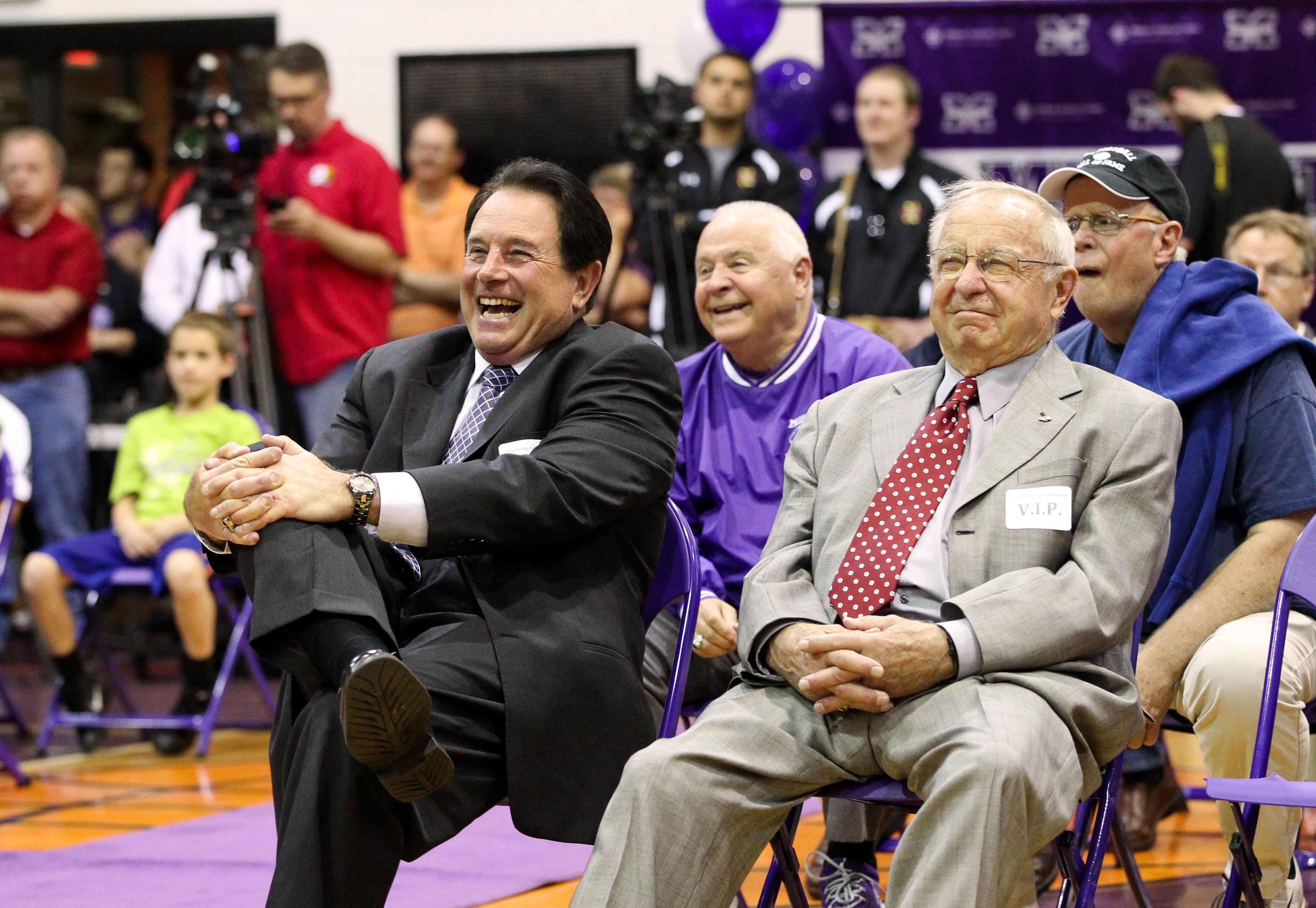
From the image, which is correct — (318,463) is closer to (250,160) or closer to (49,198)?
(250,160)

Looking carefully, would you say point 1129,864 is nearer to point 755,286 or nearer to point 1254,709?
point 1254,709

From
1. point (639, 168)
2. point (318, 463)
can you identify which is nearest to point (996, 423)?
point (318, 463)

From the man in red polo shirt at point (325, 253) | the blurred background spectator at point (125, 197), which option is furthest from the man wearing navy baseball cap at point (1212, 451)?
the blurred background spectator at point (125, 197)

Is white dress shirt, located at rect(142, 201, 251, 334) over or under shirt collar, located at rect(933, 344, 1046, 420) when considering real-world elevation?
over

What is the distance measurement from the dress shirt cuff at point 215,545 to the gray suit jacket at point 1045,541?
0.90 meters

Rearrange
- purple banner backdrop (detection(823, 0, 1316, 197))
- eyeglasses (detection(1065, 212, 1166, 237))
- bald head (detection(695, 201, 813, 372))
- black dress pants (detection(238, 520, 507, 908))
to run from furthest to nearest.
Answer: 1. purple banner backdrop (detection(823, 0, 1316, 197))
2. bald head (detection(695, 201, 813, 372))
3. eyeglasses (detection(1065, 212, 1166, 237))
4. black dress pants (detection(238, 520, 507, 908))

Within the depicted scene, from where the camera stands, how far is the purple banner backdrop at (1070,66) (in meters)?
6.75

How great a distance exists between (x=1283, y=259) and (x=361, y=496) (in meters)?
2.95

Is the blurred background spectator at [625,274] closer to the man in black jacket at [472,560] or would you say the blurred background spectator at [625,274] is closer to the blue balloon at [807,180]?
the blue balloon at [807,180]

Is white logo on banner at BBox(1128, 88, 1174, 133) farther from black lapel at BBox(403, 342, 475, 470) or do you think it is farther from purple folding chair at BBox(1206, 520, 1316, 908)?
black lapel at BBox(403, 342, 475, 470)

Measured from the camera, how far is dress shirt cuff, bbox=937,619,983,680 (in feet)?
8.03

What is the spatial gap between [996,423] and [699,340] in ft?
13.4

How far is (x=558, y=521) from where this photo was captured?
268 centimetres

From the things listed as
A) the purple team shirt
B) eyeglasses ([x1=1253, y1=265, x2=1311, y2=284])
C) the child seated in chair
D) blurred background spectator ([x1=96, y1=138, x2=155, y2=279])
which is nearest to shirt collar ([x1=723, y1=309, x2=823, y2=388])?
the purple team shirt
